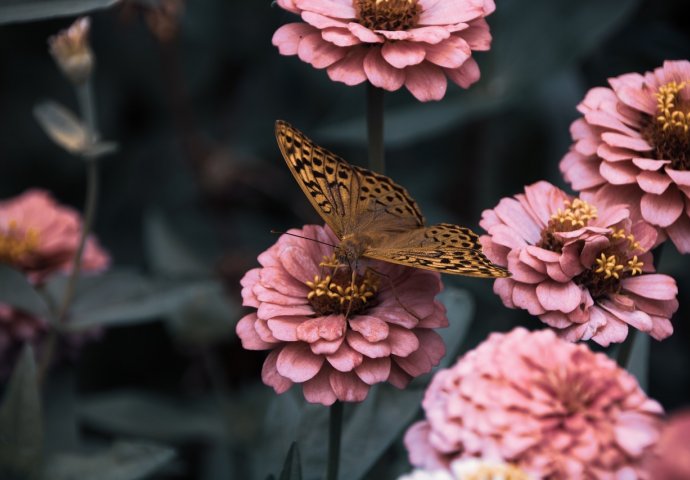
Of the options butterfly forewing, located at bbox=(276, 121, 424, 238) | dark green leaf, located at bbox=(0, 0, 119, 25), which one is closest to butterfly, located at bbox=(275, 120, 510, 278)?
butterfly forewing, located at bbox=(276, 121, 424, 238)

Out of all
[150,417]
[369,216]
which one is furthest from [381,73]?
[150,417]

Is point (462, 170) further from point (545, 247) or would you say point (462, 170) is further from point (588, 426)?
point (588, 426)

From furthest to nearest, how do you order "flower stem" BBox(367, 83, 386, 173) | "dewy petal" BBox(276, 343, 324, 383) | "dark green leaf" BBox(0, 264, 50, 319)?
"dark green leaf" BBox(0, 264, 50, 319), "flower stem" BBox(367, 83, 386, 173), "dewy petal" BBox(276, 343, 324, 383)

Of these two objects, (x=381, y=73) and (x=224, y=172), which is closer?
(x=381, y=73)

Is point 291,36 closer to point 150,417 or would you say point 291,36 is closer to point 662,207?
point 662,207

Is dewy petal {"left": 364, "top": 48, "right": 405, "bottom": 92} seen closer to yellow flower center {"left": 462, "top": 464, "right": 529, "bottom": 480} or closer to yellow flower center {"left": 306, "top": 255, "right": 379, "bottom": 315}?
yellow flower center {"left": 306, "top": 255, "right": 379, "bottom": 315}

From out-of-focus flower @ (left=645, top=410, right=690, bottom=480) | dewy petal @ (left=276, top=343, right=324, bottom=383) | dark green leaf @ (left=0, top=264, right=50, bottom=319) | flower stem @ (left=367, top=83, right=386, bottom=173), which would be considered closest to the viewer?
out-of-focus flower @ (left=645, top=410, right=690, bottom=480)

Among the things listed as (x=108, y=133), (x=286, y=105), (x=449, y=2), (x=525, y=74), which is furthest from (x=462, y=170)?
(x=449, y=2)

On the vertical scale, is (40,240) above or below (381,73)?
below

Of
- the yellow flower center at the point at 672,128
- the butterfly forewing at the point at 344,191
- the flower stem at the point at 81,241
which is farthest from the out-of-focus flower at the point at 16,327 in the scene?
the yellow flower center at the point at 672,128
